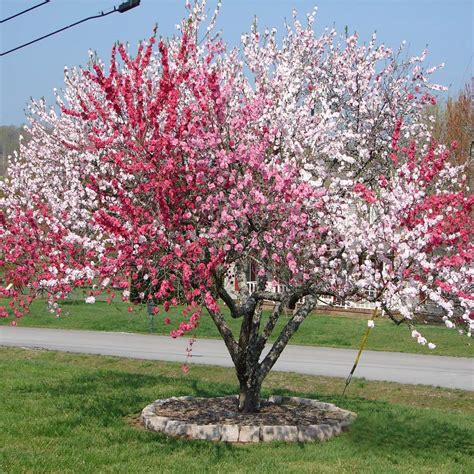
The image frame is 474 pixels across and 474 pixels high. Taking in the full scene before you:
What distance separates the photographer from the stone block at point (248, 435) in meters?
9.13

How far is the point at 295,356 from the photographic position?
1830 cm

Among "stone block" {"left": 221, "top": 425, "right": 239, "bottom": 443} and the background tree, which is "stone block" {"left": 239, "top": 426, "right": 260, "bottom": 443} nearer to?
"stone block" {"left": 221, "top": 425, "right": 239, "bottom": 443}

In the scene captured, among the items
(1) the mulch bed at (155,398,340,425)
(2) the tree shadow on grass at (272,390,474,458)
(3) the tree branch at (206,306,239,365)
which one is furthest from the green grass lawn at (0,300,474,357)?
(3) the tree branch at (206,306,239,365)

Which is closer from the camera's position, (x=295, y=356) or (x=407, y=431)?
(x=407, y=431)

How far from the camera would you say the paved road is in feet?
51.2

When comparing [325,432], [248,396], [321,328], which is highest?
[321,328]

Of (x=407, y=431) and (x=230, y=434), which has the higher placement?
(x=407, y=431)

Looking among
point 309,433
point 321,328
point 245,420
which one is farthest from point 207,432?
point 321,328

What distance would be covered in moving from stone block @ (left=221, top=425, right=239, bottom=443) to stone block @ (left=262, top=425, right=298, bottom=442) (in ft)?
1.12

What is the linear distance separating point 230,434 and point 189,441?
Result: 533mm

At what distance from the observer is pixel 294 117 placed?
9.07 m

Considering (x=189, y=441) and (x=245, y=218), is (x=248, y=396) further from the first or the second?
(x=245, y=218)

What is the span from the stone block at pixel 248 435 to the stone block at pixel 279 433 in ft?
0.29

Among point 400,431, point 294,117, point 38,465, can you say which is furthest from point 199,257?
point 400,431
